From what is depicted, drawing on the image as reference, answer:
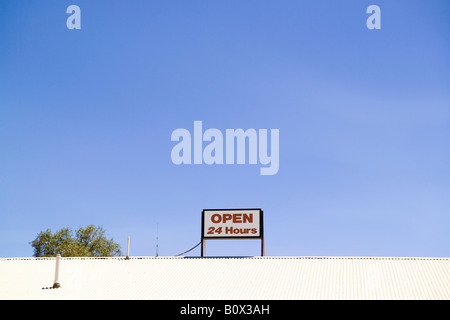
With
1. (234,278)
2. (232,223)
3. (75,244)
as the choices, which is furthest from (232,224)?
(75,244)

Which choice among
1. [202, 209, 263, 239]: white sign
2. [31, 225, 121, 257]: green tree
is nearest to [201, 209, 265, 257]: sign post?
[202, 209, 263, 239]: white sign

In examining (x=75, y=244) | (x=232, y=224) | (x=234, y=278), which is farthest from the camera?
(x=75, y=244)

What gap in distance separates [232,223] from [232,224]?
7 centimetres

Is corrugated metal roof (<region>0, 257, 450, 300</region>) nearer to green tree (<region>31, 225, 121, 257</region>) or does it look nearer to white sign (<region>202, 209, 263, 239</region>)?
white sign (<region>202, 209, 263, 239</region>)

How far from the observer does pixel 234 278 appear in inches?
1345

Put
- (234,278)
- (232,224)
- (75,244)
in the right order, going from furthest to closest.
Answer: (75,244)
(232,224)
(234,278)

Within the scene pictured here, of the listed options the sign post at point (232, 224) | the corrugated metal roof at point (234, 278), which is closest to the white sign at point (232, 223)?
the sign post at point (232, 224)

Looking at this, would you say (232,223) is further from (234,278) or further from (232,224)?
(234,278)

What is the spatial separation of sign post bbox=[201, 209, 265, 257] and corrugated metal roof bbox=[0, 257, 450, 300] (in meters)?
5.86

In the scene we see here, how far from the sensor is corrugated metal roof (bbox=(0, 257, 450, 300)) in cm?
3123
